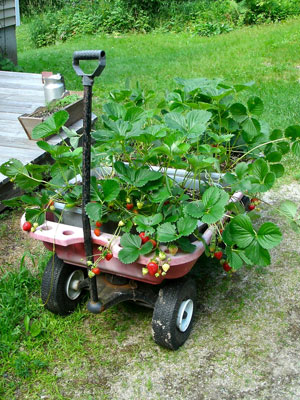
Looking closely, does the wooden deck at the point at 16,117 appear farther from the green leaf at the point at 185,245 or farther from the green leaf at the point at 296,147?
the green leaf at the point at 296,147

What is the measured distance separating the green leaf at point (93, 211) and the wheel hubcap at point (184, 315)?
1.90 feet

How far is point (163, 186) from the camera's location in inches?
79.1

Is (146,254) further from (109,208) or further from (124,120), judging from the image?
(124,120)

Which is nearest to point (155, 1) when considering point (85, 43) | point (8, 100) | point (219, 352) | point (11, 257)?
point (85, 43)

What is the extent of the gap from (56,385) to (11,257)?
102 cm

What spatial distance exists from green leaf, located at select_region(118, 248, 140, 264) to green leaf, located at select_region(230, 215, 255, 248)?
1.21 feet

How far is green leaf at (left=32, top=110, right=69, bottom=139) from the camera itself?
6.42 feet

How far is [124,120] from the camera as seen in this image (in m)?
2.04

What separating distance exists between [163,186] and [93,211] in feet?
1.17

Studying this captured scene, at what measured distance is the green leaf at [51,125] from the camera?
1.96 metres

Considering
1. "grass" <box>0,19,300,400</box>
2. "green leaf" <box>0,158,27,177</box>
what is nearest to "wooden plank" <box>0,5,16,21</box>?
"grass" <box>0,19,300,400</box>

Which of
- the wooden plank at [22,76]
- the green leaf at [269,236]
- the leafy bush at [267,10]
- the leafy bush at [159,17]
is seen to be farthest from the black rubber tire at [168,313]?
the leafy bush at [267,10]

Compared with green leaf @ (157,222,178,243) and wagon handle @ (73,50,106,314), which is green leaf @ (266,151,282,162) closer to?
green leaf @ (157,222,178,243)

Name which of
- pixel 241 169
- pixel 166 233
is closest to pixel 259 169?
pixel 241 169
